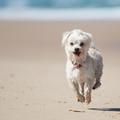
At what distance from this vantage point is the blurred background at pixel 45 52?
1067 cm

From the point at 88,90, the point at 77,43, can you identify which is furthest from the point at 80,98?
the point at 77,43

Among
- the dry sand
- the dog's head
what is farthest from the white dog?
the dry sand

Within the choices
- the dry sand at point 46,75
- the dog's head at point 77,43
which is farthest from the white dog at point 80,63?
the dry sand at point 46,75

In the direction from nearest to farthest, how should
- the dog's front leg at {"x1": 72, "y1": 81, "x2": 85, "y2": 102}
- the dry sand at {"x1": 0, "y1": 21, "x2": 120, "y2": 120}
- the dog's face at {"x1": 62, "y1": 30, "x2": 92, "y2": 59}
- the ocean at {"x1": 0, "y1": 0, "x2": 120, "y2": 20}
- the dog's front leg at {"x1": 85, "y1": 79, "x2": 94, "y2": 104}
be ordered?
the dry sand at {"x1": 0, "y1": 21, "x2": 120, "y2": 120} < the dog's face at {"x1": 62, "y1": 30, "x2": 92, "y2": 59} < the dog's front leg at {"x1": 85, "y1": 79, "x2": 94, "y2": 104} < the dog's front leg at {"x1": 72, "y1": 81, "x2": 85, "y2": 102} < the ocean at {"x1": 0, "y1": 0, "x2": 120, "y2": 20}

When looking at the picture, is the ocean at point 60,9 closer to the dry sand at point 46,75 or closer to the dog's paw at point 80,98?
the dry sand at point 46,75

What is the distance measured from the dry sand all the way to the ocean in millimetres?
4779

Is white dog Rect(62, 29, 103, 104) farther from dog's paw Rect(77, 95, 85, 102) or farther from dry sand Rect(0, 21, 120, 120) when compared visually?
dry sand Rect(0, 21, 120, 120)

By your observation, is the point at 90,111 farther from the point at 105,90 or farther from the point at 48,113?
the point at 105,90

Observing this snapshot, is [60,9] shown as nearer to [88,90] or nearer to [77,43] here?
[88,90]

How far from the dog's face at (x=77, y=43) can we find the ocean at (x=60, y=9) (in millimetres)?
24824

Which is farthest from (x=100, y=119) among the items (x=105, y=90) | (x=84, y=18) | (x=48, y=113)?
(x=84, y=18)

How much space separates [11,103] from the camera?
1048 cm

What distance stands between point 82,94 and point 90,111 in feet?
3.63

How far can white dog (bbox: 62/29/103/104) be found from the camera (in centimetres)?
1023
